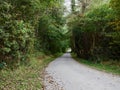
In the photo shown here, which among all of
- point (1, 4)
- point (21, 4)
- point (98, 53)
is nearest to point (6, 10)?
point (1, 4)

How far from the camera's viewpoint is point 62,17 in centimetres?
3428

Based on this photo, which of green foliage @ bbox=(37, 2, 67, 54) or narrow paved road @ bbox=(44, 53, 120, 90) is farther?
green foliage @ bbox=(37, 2, 67, 54)

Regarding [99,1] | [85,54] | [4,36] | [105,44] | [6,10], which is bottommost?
[85,54]

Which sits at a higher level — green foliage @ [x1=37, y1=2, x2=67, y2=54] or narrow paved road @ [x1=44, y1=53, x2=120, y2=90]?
green foliage @ [x1=37, y1=2, x2=67, y2=54]

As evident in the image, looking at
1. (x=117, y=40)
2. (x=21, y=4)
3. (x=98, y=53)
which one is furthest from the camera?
(x=98, y=53)

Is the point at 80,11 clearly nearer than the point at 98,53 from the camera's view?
No

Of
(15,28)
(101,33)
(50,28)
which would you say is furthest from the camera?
(50,28)

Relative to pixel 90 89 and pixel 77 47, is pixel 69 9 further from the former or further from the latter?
pixel 90 89

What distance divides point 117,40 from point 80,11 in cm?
1360

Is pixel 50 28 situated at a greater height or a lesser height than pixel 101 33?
greater

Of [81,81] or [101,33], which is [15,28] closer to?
[81,81]

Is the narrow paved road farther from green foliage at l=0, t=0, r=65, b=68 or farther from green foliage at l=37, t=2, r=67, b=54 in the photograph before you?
green foliage at l=37, t=2, r=67, b=54

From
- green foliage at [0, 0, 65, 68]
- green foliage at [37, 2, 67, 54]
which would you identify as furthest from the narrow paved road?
green foliage at [37, 2, 67, 54]

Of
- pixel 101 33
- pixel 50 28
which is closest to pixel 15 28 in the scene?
pixel 101 33
